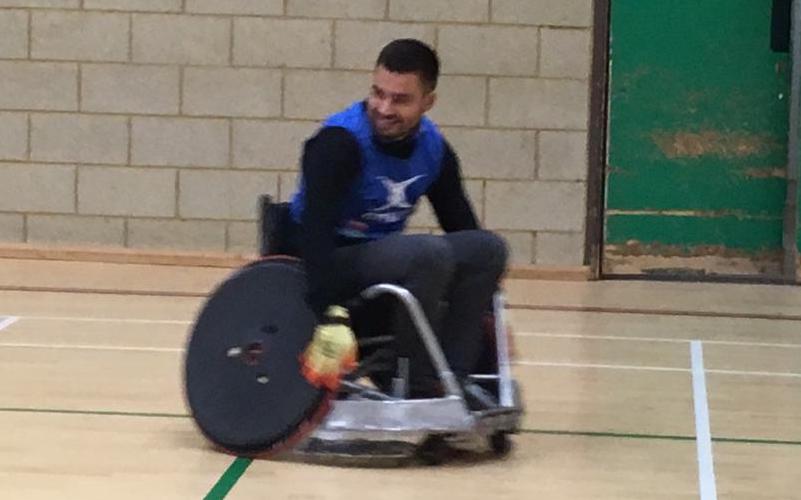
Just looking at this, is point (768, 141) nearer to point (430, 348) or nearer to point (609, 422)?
point (609, 422)

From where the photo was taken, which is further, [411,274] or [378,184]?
[378,184]

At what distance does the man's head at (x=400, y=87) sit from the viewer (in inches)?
113

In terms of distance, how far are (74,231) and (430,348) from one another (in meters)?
3.85

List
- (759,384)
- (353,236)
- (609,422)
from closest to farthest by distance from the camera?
(353,236) → (609,422) → (759,384)

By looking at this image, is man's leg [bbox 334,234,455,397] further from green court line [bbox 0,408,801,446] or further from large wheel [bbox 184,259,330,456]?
green court line [bbox 0,408,801,446]

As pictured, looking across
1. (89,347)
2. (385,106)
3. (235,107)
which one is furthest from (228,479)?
(235,107)

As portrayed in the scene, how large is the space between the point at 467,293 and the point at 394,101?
17.0 inches

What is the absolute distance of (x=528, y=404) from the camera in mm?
3488

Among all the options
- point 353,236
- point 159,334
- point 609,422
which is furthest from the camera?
point 159,334

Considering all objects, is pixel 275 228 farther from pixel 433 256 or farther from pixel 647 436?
pixel 647 436

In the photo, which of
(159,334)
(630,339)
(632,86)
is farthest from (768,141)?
(159,334)

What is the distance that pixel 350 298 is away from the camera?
2857mm

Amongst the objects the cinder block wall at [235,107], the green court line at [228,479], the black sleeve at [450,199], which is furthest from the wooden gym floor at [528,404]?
the cinder block wall at [235,107]

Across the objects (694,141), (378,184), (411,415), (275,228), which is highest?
(694,141)
